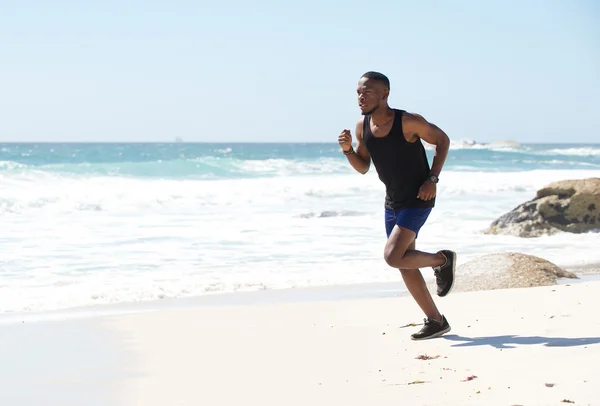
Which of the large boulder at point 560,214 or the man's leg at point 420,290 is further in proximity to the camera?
the large boulder at point 560,214

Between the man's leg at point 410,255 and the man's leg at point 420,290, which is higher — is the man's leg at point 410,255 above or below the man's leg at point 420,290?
above

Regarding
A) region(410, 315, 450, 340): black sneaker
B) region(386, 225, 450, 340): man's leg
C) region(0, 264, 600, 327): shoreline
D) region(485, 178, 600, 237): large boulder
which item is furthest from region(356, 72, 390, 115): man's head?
region(485, 178, 600, 237): large boulder

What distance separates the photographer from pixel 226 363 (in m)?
4.96

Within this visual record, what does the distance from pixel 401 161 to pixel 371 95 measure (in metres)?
0.45

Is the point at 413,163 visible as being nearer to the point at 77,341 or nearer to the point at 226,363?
the point at 226,363

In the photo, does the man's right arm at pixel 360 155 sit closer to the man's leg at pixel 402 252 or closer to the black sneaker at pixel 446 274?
the man's leg at pixel 402 252

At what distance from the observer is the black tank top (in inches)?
204

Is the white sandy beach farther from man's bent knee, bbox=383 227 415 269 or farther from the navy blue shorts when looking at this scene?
the navy blue shorts

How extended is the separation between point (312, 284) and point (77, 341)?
3.49 metres

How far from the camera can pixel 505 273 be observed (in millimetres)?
7871

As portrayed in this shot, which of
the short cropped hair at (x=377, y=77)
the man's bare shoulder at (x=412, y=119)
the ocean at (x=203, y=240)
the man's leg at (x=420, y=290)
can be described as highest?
the short cropped hair at (x=377, y=77)

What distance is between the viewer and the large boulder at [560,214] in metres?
14.1

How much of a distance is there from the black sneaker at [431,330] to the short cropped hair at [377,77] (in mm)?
1551

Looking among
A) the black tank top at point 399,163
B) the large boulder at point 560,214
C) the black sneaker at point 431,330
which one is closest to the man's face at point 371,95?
the black tank top at point 399,163
